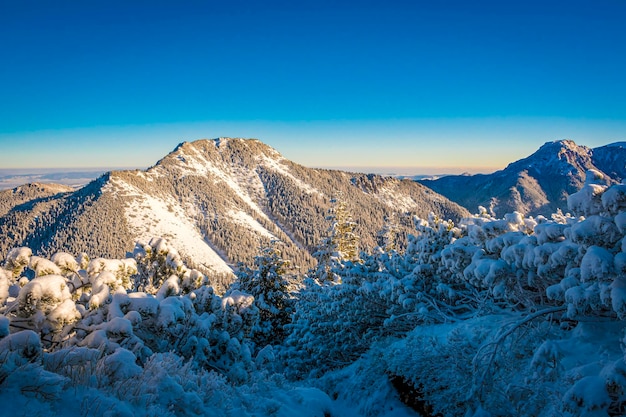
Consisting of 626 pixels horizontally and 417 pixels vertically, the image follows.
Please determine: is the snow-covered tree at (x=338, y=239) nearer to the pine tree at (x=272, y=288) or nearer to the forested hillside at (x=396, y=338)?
the pine tree at (x=272, y=288)

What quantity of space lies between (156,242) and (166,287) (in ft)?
17.6

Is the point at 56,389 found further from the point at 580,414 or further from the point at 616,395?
the point at 616,395

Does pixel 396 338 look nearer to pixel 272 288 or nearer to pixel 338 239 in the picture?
pixel 272 288

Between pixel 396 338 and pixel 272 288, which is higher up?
pixel 396 338

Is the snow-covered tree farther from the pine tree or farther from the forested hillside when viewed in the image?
the forested hillside

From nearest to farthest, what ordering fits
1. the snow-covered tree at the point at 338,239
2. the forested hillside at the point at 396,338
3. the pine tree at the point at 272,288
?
1. the forested hillside at the point at 396,338
2. the pine tree at the point at 272,288
3. the snow-covered tree at the point at 338,239

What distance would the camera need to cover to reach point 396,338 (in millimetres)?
13375

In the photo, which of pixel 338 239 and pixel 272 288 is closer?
pixel 272 288

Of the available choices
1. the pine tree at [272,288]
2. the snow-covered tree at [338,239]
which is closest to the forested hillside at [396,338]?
the pine tree at [272,288]

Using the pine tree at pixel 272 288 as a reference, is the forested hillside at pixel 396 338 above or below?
above

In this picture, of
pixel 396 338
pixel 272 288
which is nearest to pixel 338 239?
pixel 272 288

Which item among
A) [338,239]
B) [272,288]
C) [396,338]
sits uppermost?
[338,239]

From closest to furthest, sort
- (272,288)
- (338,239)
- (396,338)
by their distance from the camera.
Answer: (396,338) → (272,288) → (338,239)

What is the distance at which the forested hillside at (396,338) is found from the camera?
4.58 metres
